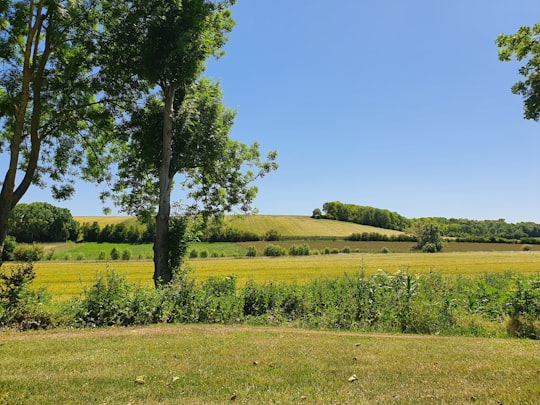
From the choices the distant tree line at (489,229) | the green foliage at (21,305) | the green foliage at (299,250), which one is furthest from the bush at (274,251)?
the green foliage at (21,305)

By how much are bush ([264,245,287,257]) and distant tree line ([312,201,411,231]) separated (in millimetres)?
49318

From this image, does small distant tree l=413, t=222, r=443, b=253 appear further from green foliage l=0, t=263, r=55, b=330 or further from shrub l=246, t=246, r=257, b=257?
green foliage l=0, t=263, r=55, b=330

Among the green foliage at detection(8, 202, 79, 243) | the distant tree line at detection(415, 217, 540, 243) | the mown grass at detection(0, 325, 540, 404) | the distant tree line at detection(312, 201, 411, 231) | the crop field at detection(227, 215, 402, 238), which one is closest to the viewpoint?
the mown grass at detection(0, 325, 540, 404)

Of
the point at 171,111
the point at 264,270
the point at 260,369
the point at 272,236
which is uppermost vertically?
the point at 171,111

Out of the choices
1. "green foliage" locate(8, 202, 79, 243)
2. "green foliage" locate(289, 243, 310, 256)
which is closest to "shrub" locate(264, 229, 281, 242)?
"green foliage" locate(289, 243, 310, 256)

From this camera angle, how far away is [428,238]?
92250mm

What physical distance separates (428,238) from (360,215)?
38712 millimetres

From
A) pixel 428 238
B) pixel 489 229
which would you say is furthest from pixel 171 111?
pixel 489 229

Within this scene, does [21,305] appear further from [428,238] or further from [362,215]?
[362,215]

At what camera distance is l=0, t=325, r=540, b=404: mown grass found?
439 cm

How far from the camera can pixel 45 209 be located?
81375 mm

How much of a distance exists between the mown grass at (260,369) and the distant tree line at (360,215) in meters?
119

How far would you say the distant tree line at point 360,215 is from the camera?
420 feet

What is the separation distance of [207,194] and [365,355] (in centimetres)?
1226
